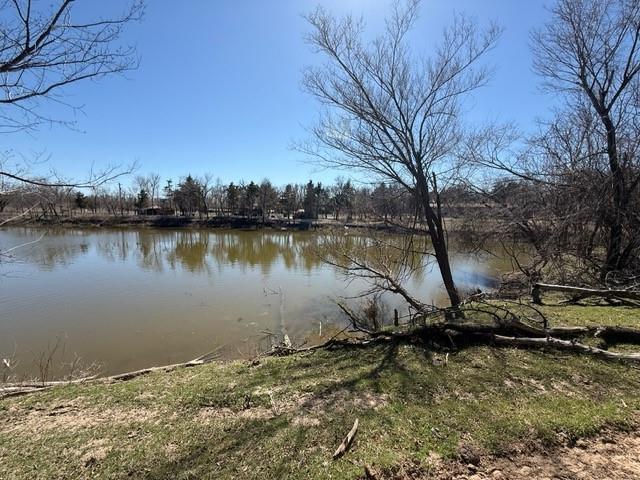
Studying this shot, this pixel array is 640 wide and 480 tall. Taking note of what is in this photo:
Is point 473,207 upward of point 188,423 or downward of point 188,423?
upward

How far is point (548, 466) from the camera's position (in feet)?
9.36

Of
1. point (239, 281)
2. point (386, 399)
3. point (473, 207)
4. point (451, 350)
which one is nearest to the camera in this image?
point (386, 399)

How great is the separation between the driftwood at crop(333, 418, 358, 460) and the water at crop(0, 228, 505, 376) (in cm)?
430

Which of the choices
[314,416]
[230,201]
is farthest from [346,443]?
[230,201]

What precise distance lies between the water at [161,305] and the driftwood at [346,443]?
14.1ft

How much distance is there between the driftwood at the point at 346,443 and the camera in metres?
3.01

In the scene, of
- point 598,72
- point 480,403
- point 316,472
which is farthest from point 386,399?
point 598,72

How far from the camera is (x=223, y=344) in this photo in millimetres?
9500

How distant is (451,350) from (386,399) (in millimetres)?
1909

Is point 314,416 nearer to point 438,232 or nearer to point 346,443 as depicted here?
point 346,443

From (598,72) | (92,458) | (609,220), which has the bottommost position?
(92,458)

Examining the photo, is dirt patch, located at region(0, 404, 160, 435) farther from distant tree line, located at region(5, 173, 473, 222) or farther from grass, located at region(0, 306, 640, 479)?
distant tree line, located at region(5, 173, 473, 222)

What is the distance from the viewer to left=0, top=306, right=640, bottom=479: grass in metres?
3.04

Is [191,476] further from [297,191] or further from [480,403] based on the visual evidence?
[297,191]
